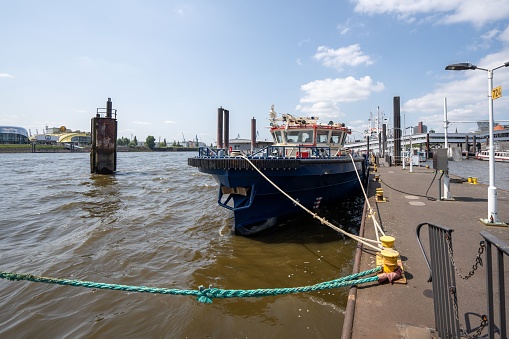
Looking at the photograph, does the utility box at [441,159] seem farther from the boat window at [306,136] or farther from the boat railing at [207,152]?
the boat railing at [207,152]

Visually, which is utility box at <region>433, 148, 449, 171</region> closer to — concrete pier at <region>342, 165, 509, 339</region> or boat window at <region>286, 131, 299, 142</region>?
concrete pier at <region>342, 165, 509, 339</region>

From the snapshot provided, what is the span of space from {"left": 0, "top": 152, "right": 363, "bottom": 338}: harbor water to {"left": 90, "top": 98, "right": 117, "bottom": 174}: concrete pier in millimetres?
13705

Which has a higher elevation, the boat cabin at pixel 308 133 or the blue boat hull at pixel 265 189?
the boat cabin at pixel 308 133

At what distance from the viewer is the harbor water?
4043 millimetres

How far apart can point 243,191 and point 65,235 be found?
217 inches

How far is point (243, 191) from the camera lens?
24.8 ft

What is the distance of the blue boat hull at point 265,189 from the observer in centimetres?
745

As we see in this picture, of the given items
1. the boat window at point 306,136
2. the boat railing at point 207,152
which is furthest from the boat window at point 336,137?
the boat railing at point 207,152

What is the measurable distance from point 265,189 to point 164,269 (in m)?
3.22

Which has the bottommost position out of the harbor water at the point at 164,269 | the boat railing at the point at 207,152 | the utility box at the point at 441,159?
the harbor water at the point at 164,269

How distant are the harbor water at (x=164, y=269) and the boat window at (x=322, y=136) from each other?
2.88 meters

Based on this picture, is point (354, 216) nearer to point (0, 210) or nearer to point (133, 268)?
point (133, 268)

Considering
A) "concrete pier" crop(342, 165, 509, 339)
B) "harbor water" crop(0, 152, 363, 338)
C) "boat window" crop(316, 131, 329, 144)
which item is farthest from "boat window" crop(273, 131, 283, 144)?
"concrete pier" crop(342, 165, 509, 339)

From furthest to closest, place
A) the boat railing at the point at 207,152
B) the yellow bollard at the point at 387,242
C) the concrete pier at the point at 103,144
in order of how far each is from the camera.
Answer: the concrete pier at the point at 103,144 → the boat railing at the point at 207,152 → the yellow bollard at the point at 387,242
